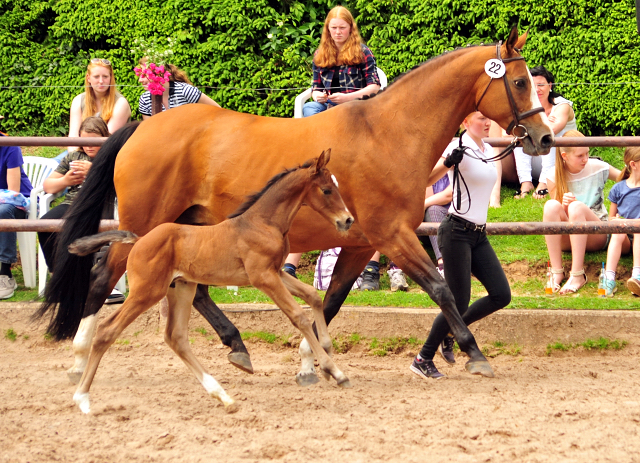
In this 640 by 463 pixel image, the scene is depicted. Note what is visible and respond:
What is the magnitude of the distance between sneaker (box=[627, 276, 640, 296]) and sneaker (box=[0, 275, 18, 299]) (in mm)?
5335

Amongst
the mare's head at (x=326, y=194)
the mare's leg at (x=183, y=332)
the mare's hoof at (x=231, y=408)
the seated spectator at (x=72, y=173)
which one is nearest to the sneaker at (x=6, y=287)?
the seated spectator at (x=72, y=173)

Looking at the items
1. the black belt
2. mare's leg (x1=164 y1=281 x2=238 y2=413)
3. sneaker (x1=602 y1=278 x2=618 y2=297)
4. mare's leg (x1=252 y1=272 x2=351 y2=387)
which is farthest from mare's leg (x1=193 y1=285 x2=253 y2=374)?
sneaker (x1=602 y1=278 x2=618 y2=297)

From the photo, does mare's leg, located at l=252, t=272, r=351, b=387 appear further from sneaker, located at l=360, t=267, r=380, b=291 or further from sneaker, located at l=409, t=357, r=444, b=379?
sneaker, located at l=360, t=267, r=380, b=291

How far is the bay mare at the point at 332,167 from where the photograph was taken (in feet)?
14.9

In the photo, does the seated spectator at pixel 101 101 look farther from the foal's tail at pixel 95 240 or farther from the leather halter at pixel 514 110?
the leather halter at pixel 514 110

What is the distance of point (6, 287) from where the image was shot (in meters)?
6.47

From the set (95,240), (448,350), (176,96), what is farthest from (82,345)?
(176,96)

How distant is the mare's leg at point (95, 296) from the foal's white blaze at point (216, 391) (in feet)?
3.06

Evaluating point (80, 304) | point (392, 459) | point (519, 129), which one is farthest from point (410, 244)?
point (80, 304)

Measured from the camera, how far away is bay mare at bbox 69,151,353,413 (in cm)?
410

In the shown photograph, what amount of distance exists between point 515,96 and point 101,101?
398 centimetres

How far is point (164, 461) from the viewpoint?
3.34 metres

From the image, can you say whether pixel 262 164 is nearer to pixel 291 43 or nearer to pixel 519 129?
pixel 519 129

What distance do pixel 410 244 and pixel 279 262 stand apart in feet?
2.74
